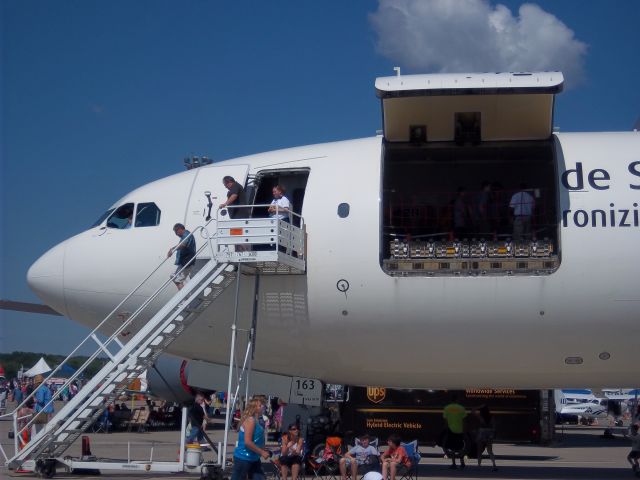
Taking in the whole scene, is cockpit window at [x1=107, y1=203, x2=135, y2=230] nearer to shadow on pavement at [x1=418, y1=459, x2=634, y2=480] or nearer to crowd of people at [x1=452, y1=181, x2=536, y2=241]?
crowd of people at [x1=452, y1=181, x2=536, y2=241]

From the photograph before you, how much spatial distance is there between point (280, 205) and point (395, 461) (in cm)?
456

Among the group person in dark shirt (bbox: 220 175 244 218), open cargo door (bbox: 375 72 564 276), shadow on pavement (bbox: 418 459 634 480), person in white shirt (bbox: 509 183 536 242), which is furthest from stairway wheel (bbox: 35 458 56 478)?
person in white shirt (bbox: 509 183 536 242)

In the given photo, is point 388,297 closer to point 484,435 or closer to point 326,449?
point 326,449

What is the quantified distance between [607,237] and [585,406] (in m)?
34.7

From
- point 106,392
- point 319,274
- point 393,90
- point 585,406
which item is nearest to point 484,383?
point 319,274

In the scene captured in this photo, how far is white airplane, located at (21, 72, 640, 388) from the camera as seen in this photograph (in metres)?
14.4

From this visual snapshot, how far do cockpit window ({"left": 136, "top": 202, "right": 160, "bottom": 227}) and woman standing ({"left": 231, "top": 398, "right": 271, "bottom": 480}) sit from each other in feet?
18.3

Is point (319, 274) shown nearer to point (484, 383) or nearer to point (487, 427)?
point (484, 383)

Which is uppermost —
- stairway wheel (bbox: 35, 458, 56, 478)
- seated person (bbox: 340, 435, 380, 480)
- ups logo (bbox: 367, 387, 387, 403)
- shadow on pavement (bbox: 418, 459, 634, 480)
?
ups logo (bbox: 367, 387, 387, 403)

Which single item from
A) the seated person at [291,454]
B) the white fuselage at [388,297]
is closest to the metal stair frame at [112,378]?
the white fuselage at [388,297]

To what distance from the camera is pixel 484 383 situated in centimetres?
1578

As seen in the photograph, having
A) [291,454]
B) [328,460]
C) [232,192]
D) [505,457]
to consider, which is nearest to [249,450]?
[291,454]

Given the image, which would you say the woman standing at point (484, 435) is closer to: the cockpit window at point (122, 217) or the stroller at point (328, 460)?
the stroller at point (328, 460)

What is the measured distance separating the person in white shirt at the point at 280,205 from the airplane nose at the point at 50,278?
419 centimetres
